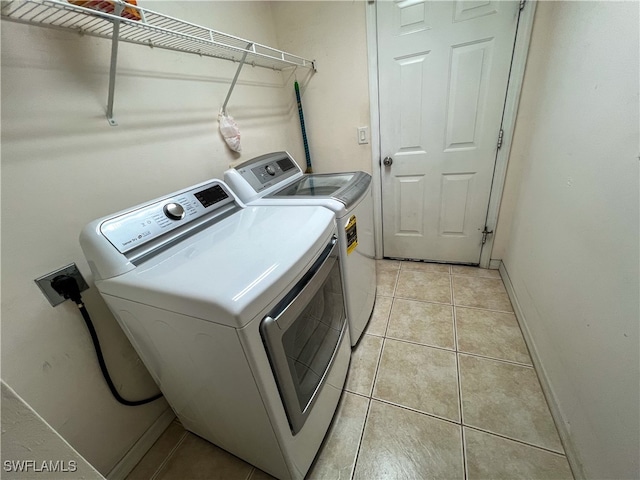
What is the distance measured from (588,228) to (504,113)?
109 centimetres

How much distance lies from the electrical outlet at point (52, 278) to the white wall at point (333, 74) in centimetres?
186

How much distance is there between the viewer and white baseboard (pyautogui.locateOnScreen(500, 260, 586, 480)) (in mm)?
965

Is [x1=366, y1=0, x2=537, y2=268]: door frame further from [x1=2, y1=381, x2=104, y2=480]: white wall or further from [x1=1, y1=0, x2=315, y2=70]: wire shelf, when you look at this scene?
[x1=2, y1=381, x2=104, y2=480]: white wall

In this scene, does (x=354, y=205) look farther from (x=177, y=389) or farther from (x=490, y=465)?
(x=490, y=465)

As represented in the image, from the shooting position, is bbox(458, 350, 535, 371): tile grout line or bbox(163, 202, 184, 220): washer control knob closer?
bbox(163, 202, 184, 220): washer control knob

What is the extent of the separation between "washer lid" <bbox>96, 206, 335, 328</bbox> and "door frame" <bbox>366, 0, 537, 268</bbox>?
51.6 inches

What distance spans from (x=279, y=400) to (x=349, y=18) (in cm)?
231

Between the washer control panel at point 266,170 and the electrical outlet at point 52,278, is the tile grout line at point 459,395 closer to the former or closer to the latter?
the washer control panel at point 266,170

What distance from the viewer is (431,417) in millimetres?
1192

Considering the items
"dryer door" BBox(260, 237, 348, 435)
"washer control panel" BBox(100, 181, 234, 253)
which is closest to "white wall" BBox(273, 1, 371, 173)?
"washer control panel" BBox(100, 181, 234, 253)

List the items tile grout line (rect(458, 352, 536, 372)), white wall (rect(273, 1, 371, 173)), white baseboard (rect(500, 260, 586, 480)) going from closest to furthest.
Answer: white baseboard (rect(500, 260, 586, 480))
tile grout line (rect(458, 352, 536, 372))
white wall (rect(273, 1, 371, 173))

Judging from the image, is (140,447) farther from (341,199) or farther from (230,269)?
(341,199)

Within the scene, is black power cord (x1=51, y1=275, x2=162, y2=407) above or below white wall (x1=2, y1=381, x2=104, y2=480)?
below

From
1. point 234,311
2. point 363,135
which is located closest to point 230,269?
point 234,311
